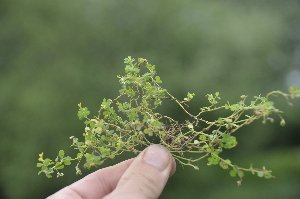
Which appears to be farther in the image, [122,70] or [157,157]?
[122,70]

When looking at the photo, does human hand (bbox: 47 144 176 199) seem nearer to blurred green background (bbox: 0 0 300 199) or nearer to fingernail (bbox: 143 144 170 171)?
fingernail (bbox: 143 144 170 171)

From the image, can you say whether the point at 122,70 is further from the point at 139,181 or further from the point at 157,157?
the point at 139,181

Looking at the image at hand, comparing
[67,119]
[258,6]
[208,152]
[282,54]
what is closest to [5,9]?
[67,119]

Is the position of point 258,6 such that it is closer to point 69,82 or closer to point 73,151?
point 69,82

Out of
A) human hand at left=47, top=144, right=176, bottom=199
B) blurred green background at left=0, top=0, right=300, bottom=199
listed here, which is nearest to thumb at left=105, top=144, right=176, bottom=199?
human hand at left=47, top=144, right=176, bottom=199

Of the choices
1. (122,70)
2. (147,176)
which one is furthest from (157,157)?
(122,70)

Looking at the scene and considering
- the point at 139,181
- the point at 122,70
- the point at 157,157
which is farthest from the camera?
the point at 122,70
